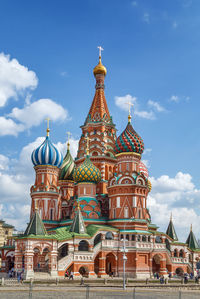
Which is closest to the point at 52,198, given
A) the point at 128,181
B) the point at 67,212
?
the point at 67,212

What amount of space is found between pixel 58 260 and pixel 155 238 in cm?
1232

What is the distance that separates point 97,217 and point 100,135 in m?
12.3

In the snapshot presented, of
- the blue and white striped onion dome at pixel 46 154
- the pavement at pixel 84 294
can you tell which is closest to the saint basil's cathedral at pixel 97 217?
the blue and white striped onion dome at pixel 46 154

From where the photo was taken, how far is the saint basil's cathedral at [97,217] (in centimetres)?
4050

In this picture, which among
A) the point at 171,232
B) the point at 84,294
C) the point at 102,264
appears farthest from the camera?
the point at 171,232

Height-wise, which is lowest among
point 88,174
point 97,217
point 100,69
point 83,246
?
point 83,246

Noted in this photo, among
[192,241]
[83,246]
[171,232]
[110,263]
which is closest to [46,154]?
[83,246]

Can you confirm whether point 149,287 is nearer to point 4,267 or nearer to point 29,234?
point 29,234

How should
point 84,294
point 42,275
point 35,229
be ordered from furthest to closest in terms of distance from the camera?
A: point 35,229 → point 42,275 → point 84,294

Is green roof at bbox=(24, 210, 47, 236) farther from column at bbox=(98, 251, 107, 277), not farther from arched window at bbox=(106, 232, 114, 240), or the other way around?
arched window at bbox=(106, 232, 114, 240)

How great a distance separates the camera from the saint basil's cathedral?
40.5 m

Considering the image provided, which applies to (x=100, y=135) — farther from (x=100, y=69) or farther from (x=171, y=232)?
(x=171, y=232)

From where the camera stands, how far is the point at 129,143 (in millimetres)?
47938

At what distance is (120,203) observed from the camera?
46562 mm
